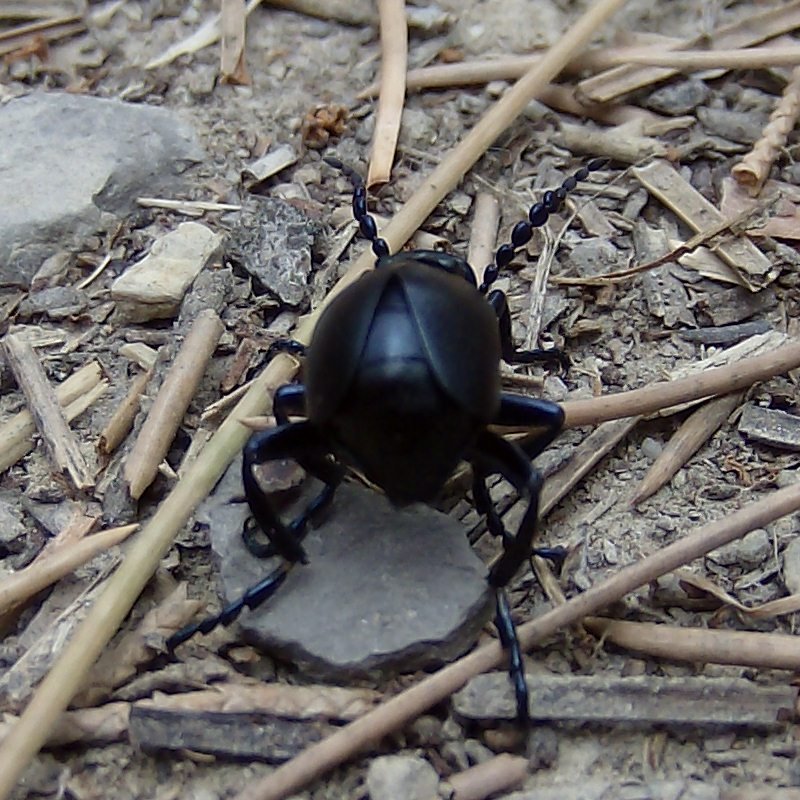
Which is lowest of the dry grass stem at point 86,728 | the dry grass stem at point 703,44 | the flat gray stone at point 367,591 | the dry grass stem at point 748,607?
the dry grass stem at point 748,607

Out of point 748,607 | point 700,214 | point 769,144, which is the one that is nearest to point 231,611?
point 748,607

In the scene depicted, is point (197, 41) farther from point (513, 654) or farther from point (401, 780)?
point (401, 780)

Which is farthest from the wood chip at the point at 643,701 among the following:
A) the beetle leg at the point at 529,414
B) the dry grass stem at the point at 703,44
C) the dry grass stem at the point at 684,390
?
the dry grass stem at the point at 703,44

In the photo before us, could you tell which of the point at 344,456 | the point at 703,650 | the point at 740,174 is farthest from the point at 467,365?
the point at 740,174

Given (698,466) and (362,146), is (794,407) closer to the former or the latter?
(698,466)

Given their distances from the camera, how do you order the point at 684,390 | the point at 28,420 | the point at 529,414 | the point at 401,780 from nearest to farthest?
the point at 401,780
the point at 529,414
the point at 684,390
the point at 28,420

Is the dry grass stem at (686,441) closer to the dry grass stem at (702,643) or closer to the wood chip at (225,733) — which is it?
the dry grass stem at (702,643)
